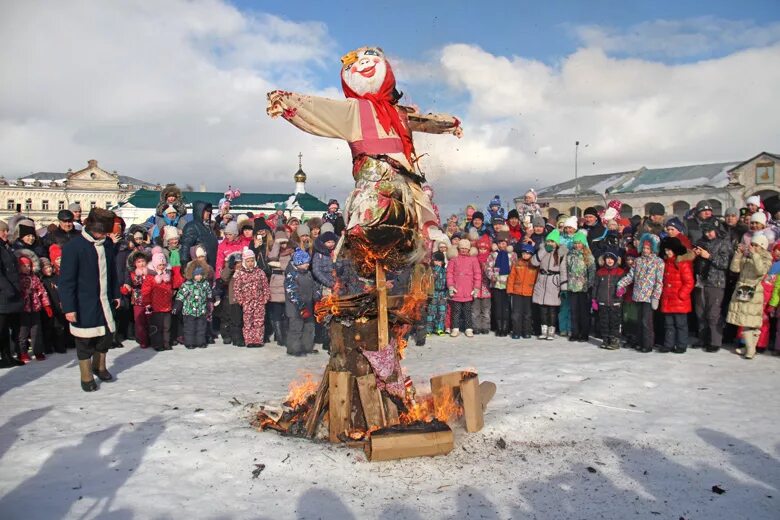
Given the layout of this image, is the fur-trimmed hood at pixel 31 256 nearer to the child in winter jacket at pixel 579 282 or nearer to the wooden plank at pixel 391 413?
the wooden plank at pixel 391 413

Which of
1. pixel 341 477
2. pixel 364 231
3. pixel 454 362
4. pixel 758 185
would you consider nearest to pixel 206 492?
pixel 341 477

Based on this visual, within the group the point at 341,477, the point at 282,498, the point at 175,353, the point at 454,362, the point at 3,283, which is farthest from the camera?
the point at 175,353

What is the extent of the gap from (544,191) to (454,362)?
35.2 meters

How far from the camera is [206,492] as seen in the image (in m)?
3.77

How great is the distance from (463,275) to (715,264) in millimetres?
3954

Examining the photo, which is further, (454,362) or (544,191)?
(544,191)

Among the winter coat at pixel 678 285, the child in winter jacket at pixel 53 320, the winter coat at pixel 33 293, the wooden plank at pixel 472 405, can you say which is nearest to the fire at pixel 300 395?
the wooden plank at pixel 472 405

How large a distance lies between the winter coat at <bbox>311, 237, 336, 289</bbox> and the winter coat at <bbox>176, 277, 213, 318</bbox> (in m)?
1.95

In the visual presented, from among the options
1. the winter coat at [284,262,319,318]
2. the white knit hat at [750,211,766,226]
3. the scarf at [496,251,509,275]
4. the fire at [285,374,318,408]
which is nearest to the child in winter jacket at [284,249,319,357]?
the winter coat at [284,262,319,318]

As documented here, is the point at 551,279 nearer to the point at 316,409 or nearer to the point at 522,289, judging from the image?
the point at 522,289

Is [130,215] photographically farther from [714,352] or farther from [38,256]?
[714,352]

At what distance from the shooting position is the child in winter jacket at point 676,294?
8.12 metres

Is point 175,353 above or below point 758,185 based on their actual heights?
below

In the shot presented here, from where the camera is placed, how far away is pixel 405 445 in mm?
4199
